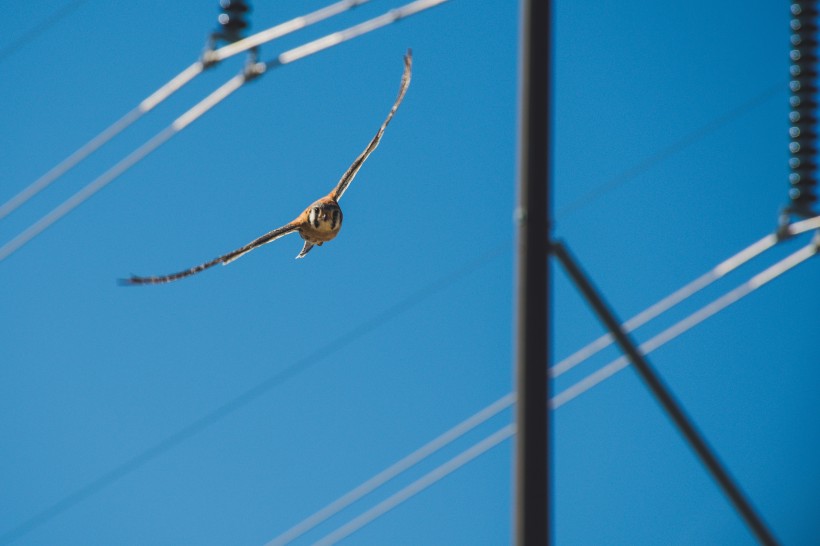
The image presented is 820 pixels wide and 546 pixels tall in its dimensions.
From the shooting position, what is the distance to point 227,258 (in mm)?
7449

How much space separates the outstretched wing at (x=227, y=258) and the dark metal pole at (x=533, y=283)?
3823 mm

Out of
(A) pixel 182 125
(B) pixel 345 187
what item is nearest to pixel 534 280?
(B) pixel 345 187

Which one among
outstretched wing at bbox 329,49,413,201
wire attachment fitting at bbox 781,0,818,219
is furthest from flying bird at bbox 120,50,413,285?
wire attachment fitting at bbox 781,0,818,219

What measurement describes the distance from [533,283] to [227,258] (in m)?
4.61

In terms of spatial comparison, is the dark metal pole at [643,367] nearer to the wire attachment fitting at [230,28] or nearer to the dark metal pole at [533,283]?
the dark metal pole at [533,283]

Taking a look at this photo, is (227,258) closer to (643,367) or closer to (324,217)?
(324,217)

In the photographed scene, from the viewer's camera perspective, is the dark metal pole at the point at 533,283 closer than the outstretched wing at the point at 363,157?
Yes

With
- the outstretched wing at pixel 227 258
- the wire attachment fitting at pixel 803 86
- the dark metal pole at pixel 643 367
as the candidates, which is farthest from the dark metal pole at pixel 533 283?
the wire attachment fitting at pixel 803 86

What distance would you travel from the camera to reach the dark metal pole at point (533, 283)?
9.62ft

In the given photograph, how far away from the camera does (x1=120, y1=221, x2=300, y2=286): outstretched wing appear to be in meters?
6.70

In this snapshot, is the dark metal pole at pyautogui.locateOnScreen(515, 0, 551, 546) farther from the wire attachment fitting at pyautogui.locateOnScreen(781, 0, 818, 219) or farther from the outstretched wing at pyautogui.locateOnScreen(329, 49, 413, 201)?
the wire attachment fitting at pyautogui.locateOnScreen(781, 0, 818, 219)

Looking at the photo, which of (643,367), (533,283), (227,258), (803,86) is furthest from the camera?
(803,86)

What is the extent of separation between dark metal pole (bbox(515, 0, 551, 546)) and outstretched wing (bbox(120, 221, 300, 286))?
3823 mm

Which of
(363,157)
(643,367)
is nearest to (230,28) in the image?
(363,157)
